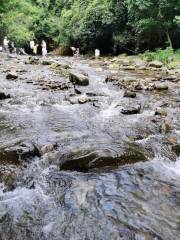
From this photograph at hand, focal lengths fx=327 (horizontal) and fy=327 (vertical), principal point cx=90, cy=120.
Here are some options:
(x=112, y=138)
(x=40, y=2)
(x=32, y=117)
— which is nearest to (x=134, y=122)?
(x=112, y=138)

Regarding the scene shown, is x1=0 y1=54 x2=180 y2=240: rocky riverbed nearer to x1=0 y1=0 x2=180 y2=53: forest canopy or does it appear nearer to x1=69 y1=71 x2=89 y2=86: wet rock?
x1=69 y1=71 x2=89 y2=86: wet rock

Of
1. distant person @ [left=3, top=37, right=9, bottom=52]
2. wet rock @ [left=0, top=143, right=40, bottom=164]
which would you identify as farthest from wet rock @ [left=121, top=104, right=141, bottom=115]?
distant person @ [left=3, top=37, right=9, bottom=52]

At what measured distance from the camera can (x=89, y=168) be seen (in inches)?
247

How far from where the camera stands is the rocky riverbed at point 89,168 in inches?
184

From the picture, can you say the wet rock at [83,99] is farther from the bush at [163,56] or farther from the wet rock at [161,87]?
the bush at [163,56]

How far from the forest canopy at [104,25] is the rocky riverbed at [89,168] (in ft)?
32.9

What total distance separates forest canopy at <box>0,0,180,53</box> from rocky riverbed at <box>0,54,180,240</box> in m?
10.0

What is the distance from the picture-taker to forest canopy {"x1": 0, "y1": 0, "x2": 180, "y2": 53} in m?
24.2

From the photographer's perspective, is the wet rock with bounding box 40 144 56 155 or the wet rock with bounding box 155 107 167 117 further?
the wet rock with bounding box 155 107 167 117

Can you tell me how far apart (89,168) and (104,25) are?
82.8 ft

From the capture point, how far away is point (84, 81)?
1466 centimetres

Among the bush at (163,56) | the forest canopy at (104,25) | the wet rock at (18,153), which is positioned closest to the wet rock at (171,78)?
the forest canopy at (104,25)

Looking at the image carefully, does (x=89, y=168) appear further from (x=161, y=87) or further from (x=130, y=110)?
(x=161, y=87)

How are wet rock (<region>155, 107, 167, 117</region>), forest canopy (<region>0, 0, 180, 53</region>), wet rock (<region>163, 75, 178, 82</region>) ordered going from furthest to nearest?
forest canopy (<region>0, 0, 180, 53</region>) < wet rock (<region>163, 75, 178, 82</region>) < wet rock (<region>155, 107, 167, 117</region>)
